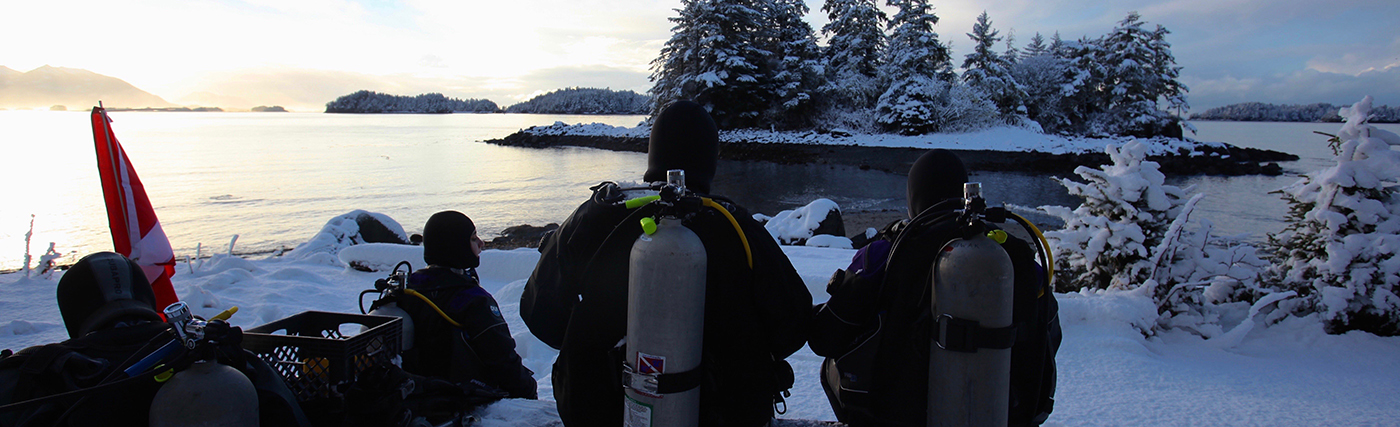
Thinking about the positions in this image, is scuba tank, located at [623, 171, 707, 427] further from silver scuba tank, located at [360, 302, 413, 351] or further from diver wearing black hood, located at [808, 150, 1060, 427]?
silver scuba tank, located at [360, 302, 413, 351]

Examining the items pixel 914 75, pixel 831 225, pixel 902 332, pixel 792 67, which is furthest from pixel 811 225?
pixel 792 67

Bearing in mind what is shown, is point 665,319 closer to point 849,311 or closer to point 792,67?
point 849,311

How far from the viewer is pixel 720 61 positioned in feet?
134

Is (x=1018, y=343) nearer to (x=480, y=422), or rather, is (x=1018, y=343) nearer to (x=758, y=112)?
(x=480, y=422)

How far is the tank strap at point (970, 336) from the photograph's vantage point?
203 cm

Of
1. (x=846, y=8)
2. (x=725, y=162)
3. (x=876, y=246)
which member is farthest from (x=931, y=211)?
(x=846, y=8)

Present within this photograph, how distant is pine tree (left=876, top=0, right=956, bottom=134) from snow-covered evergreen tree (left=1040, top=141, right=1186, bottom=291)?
34.0 metres

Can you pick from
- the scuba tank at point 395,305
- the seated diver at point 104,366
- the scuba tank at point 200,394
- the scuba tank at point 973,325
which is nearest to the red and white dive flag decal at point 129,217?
the scuba tank at point 395,305

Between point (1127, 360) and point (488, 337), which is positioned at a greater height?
point (488, 337)

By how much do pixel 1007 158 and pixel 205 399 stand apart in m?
35.1

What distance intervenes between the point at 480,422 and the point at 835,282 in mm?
1735

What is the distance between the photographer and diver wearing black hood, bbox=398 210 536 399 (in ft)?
10.2

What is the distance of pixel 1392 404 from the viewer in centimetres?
414

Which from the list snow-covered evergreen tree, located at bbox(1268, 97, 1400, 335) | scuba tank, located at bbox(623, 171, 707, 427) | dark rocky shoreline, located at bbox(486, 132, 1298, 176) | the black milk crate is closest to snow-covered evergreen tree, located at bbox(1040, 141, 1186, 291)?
snow-covered evergreen tree, located at bbox(1268, 97, 1400, 335)
